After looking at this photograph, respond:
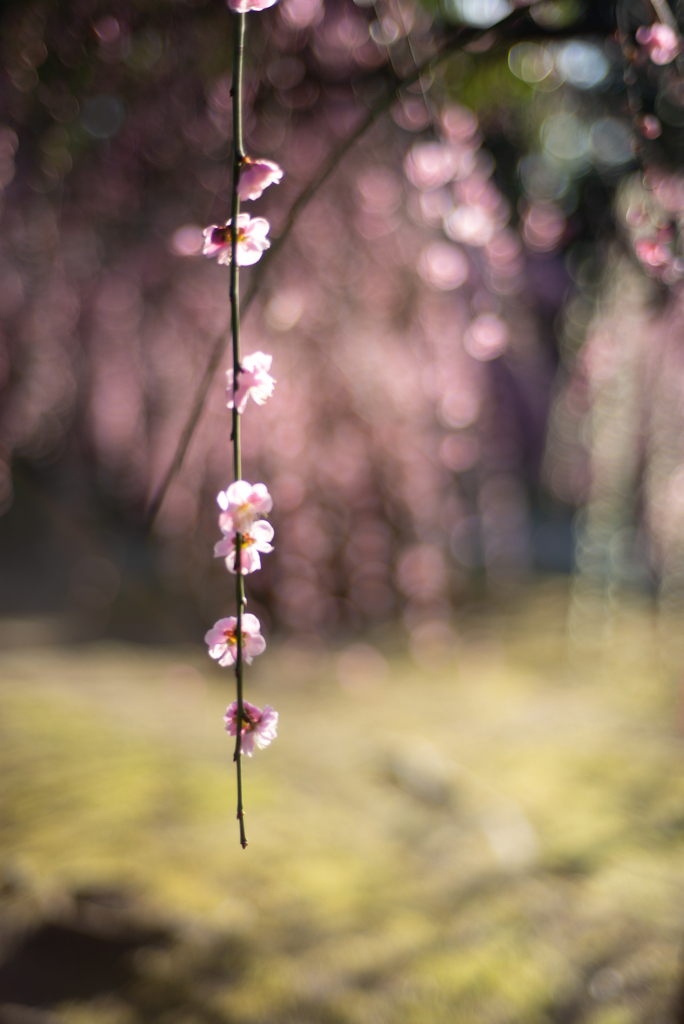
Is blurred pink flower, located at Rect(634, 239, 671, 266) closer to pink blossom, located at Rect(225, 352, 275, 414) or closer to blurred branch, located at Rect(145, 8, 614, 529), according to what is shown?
blurred branch, located at Rect(145, 8, 614, 529)

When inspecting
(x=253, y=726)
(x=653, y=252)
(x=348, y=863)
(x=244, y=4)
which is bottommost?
(x=348, y=863)

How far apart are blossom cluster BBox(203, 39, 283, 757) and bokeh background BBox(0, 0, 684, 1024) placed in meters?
0.09

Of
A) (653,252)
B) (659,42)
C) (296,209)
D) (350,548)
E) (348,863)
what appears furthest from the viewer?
(350,548)

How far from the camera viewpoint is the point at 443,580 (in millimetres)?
3969

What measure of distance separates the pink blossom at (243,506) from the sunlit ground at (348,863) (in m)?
0.76

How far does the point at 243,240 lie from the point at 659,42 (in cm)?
67

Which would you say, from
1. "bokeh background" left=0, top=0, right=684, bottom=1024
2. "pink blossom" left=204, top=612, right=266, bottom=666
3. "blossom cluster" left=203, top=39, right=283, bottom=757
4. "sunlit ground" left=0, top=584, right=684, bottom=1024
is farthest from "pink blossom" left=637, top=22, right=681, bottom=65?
"sunlit ground" left=0, top=584, right=684, bottom=1024

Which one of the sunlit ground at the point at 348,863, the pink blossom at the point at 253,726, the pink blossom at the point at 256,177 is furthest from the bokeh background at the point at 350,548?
the pink blossom at the point at 253,726

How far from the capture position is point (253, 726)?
2.52ft

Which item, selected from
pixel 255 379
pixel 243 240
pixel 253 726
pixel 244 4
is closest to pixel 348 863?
pixel 253 726

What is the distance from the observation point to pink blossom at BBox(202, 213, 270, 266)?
2.53 feet

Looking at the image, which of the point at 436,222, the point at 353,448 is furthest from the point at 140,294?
the point at 436,222

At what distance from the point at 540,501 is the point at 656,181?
8.20 m

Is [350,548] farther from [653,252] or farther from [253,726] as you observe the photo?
[253,726]
